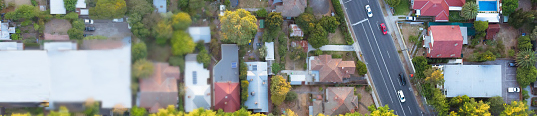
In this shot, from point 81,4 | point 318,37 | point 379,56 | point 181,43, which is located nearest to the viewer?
point 181,43

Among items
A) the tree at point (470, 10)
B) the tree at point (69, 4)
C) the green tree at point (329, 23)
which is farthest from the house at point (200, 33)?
the tree at point (470, 10)

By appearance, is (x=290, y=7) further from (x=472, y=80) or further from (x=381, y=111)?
(x=472, y=80)

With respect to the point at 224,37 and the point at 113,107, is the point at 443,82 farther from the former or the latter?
the point at 113,107

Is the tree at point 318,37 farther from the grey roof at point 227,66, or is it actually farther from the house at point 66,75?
the house at point 66,75

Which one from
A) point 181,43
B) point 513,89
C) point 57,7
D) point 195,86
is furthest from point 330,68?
point 57,7

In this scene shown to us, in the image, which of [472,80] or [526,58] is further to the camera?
[472,80]

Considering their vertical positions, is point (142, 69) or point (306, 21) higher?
point (306, 21)

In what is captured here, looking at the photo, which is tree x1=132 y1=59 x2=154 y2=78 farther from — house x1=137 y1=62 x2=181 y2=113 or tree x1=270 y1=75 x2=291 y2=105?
tree x1=270 y1=75 x2=291 y2=105

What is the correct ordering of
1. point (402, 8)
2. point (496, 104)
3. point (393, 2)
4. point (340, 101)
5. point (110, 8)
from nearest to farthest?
1. point (110, 8)
2. point (340, 101)
3. point (496, 104)
4. point (393, 2)
5. point (402, 8)

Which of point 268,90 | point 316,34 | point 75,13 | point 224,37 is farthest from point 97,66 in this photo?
point 316,34
